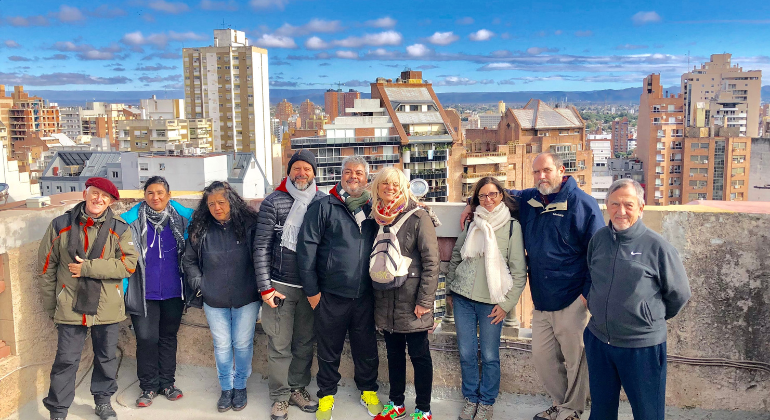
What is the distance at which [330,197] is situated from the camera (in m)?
3.54

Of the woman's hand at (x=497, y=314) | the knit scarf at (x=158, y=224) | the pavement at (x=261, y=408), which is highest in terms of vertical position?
the knit scarf at (x=158, y=224)

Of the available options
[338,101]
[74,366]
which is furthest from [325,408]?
[338,101]

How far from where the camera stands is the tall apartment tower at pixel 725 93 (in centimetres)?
11494

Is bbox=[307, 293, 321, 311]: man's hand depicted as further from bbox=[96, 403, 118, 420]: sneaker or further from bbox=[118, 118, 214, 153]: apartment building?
bbox=[118, 118, 214, 153]: apartment building

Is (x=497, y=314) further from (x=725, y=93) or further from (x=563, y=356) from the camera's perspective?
(x=725, y=93)

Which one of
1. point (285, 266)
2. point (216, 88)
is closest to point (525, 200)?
point (285, 266)

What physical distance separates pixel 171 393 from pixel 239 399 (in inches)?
18.4

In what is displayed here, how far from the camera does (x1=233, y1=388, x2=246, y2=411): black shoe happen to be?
3.88 metres

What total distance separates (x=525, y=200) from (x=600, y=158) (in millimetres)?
110973

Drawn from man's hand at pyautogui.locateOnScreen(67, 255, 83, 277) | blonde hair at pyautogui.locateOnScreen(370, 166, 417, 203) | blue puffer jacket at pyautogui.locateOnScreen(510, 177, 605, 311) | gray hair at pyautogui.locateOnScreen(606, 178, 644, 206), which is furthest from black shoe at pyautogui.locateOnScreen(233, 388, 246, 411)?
gray hair at pyautogui.locateOnScreen(606, 178, 644, 206)

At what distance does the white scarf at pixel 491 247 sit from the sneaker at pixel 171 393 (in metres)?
2.03

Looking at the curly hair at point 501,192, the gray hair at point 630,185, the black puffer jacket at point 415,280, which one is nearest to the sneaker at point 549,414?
the black puffer jacket at point 415,280

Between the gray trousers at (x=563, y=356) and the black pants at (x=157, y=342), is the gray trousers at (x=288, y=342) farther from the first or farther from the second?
the gray trousers at (x=563, y=356)

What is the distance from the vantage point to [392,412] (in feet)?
12.1
